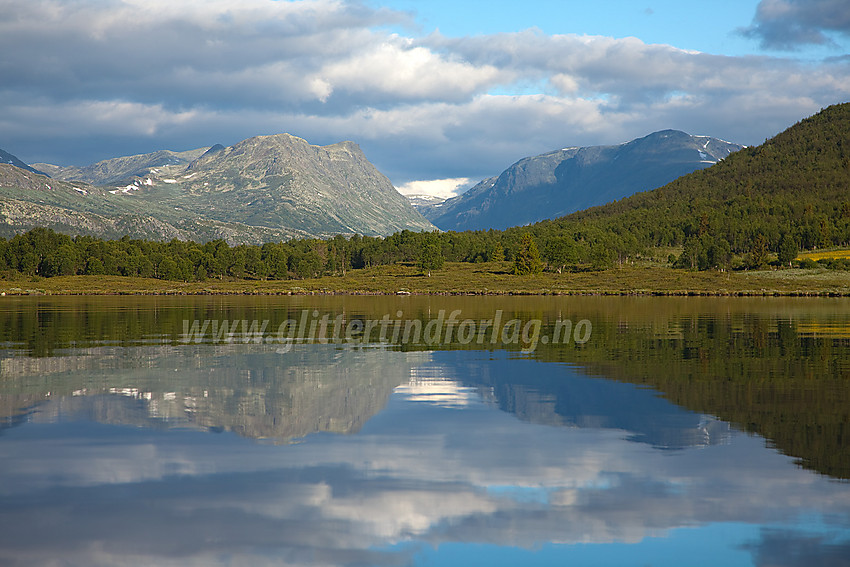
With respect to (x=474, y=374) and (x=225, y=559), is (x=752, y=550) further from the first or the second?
(x=474, y=374)

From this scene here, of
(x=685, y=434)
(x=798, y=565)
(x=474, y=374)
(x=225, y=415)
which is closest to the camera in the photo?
(x=798, y=565)

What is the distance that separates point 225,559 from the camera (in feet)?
44.3

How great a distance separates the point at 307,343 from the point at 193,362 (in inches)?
480

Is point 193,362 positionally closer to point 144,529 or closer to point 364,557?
point 144,529

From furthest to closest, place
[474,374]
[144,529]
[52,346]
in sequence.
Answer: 1. [52,346]
2. [474,374]
3. [144,529]

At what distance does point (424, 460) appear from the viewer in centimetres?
2028

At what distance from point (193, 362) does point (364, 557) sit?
1136 inches

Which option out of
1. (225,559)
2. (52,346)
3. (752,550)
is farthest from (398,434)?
(52,346)

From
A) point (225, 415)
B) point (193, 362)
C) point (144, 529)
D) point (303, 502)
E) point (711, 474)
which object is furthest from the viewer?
point (193, 362)

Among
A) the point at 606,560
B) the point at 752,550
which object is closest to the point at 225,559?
the point at 606,560

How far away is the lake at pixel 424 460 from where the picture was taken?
14.3 metres

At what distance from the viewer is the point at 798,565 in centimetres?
1321

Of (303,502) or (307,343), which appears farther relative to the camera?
(307,343)

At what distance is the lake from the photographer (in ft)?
46.9
